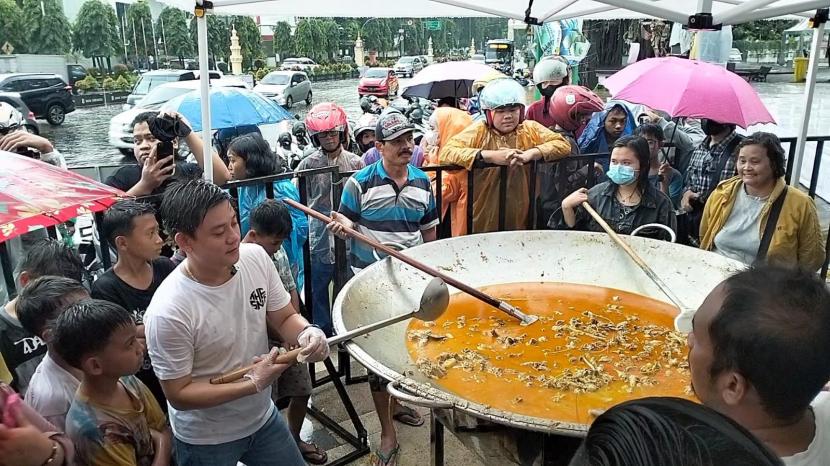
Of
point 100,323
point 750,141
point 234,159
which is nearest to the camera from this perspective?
point 100,323

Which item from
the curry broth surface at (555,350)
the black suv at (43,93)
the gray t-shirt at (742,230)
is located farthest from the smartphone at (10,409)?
the black suv at (43,93)

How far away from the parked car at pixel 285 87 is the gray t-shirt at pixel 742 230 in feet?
67.5

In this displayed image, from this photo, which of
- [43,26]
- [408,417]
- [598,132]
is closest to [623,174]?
[598,132]

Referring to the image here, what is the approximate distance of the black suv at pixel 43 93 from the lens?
57.5ft

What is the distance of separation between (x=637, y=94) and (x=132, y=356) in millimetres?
4011

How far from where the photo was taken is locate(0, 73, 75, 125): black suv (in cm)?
1753

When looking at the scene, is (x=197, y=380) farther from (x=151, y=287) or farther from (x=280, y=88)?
(x=280, y=88)

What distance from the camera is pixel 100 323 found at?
1796 millimetres

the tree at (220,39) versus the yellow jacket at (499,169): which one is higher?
the tree at (220,39)

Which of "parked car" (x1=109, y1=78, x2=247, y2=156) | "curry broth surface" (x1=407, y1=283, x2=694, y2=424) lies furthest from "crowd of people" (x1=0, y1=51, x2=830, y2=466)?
"parked car" (x1=109, y1=78, x2=247, y2=156)

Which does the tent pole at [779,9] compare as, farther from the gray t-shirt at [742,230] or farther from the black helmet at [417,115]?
the black helmet at [417,115]

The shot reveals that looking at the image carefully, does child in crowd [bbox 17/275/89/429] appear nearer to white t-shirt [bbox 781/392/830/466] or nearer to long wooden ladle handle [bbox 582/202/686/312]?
white t-shirt [bbox 781/392/830/466]

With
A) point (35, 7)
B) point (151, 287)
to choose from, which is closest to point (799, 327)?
point (151, 287)

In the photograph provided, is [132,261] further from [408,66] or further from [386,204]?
[408,66]
